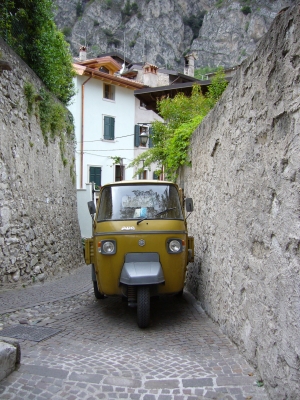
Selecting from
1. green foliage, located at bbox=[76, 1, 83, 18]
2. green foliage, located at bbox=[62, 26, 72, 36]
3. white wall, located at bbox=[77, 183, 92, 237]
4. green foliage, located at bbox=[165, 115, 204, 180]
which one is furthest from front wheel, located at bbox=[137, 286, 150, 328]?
green foliage, located at bbox=[76, 1, 83, 18]

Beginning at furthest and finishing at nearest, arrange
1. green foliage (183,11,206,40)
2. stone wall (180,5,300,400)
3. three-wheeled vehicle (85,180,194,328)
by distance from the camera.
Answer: green foliage (183,11,206,40)
three-wheeled vehicle (85,180,194,328)
stone wall (180,5,300,400)

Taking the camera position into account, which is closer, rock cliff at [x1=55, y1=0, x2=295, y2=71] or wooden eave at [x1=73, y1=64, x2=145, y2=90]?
wooden eave at [x1=73, y1=64, x2=145, y2=90]

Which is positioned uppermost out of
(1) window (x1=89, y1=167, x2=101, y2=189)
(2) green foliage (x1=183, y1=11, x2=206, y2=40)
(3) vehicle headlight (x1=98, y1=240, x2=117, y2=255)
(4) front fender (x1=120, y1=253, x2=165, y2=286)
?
(2) green foliage (x1=183, y1=11, x2=206, y2=40)

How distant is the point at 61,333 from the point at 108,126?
72.4 feet

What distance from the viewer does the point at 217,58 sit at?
62156 millimetres

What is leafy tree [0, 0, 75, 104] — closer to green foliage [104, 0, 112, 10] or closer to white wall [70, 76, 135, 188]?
white wall [70, 76, 135, 188]

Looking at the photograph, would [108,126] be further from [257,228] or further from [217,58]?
[217,58]

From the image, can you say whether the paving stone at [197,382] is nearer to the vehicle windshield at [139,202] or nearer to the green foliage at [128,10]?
the vehicle windshield at [139,202]

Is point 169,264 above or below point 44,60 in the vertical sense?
below

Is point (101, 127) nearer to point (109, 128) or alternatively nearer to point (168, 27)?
point (109, 128)

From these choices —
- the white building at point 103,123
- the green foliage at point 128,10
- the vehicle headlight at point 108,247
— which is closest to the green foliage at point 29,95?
the vehicle headlight at point 108,247

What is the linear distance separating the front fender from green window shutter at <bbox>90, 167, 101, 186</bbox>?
20222 mm

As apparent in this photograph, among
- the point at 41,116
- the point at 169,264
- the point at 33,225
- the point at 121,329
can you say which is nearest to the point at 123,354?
the point at 121,329

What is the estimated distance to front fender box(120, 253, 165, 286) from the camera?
195 inches
